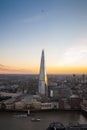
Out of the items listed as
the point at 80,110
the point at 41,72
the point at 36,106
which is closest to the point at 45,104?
the point at 36,106

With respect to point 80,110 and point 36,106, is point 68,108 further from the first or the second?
point 36,106

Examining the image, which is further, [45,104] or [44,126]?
[45,104]

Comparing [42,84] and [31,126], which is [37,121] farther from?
[42,84]

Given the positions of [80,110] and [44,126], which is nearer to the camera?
[44,126]

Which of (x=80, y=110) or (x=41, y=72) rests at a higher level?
(x=41, y=72)

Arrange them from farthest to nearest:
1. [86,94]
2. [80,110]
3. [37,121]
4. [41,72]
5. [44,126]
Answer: [86,94]
[41,72]
[80,110]
[37,121]
[44,126]

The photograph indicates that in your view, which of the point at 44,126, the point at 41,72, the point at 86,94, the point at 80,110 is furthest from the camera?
the point at 86,94

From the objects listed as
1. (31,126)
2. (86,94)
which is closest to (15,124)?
(31,126)

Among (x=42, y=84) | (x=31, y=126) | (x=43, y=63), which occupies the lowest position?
(x=31, y=126)

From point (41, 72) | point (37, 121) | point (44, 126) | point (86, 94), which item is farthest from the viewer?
point (86, 94)
